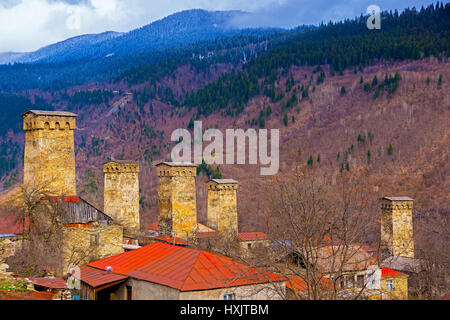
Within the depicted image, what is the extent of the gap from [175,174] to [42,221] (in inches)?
483

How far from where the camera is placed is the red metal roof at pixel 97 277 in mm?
17219

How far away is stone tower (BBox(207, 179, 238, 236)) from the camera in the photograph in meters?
39.5

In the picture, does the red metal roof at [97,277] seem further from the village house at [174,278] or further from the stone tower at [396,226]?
the stone tower at [396,226]

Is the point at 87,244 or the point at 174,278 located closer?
the point at 174,278

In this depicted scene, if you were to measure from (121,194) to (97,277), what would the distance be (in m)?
14.8

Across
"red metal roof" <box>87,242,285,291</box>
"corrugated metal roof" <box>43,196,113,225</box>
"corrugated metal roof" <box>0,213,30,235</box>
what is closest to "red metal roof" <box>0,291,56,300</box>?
"red metal roof" <box>87,242,285,291</box>

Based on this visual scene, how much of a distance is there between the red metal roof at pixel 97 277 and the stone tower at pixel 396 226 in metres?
26.3

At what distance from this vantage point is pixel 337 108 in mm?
102562

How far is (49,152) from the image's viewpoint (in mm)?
25219

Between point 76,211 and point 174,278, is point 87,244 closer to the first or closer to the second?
point 76,211

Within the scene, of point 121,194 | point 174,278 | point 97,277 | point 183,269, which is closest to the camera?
point 174,278

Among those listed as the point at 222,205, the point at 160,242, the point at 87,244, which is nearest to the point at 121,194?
the point at 222,205
